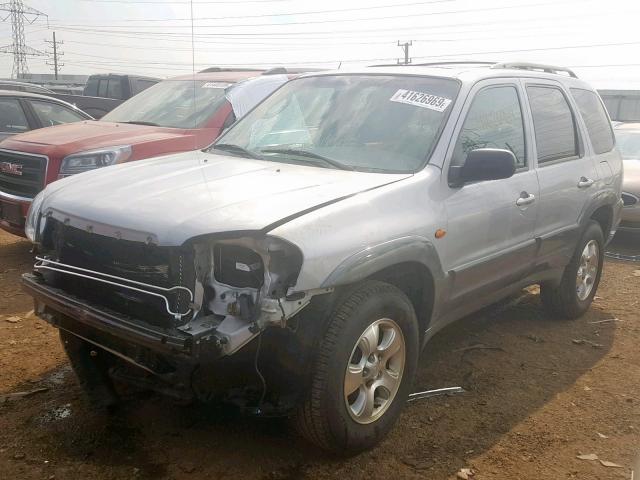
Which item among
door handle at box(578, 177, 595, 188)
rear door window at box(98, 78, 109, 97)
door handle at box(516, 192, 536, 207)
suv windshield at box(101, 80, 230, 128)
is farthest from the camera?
rear door window at box(98, 78, 109, 97)

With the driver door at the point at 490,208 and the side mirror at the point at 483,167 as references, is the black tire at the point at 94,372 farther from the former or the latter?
the side mirror at the point at 483,167

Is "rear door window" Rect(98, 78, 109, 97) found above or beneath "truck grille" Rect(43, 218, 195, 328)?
above

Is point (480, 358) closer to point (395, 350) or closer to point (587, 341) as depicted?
point (587, 341)

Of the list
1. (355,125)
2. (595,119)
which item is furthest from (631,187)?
(355,125)

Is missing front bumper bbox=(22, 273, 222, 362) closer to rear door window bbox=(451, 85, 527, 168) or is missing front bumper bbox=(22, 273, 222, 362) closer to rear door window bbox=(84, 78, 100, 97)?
rear door window bbox=(451, 85, 527, 168)

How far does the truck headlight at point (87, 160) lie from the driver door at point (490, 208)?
3367 mm

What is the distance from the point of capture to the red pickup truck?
5840mm

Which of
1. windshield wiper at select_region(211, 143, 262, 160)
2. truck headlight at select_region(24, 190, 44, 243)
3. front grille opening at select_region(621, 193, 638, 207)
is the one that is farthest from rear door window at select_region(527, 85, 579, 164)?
front grille opening at select_region(621, 193, 638, 207)

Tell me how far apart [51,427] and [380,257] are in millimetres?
1905

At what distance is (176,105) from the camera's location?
714 centimetres

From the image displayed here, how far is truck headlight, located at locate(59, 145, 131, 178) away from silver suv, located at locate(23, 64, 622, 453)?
187cm

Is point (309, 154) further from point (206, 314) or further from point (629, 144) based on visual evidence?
point (629, 144)

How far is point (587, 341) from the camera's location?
4.96 metres

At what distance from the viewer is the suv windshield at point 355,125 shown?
365cm
